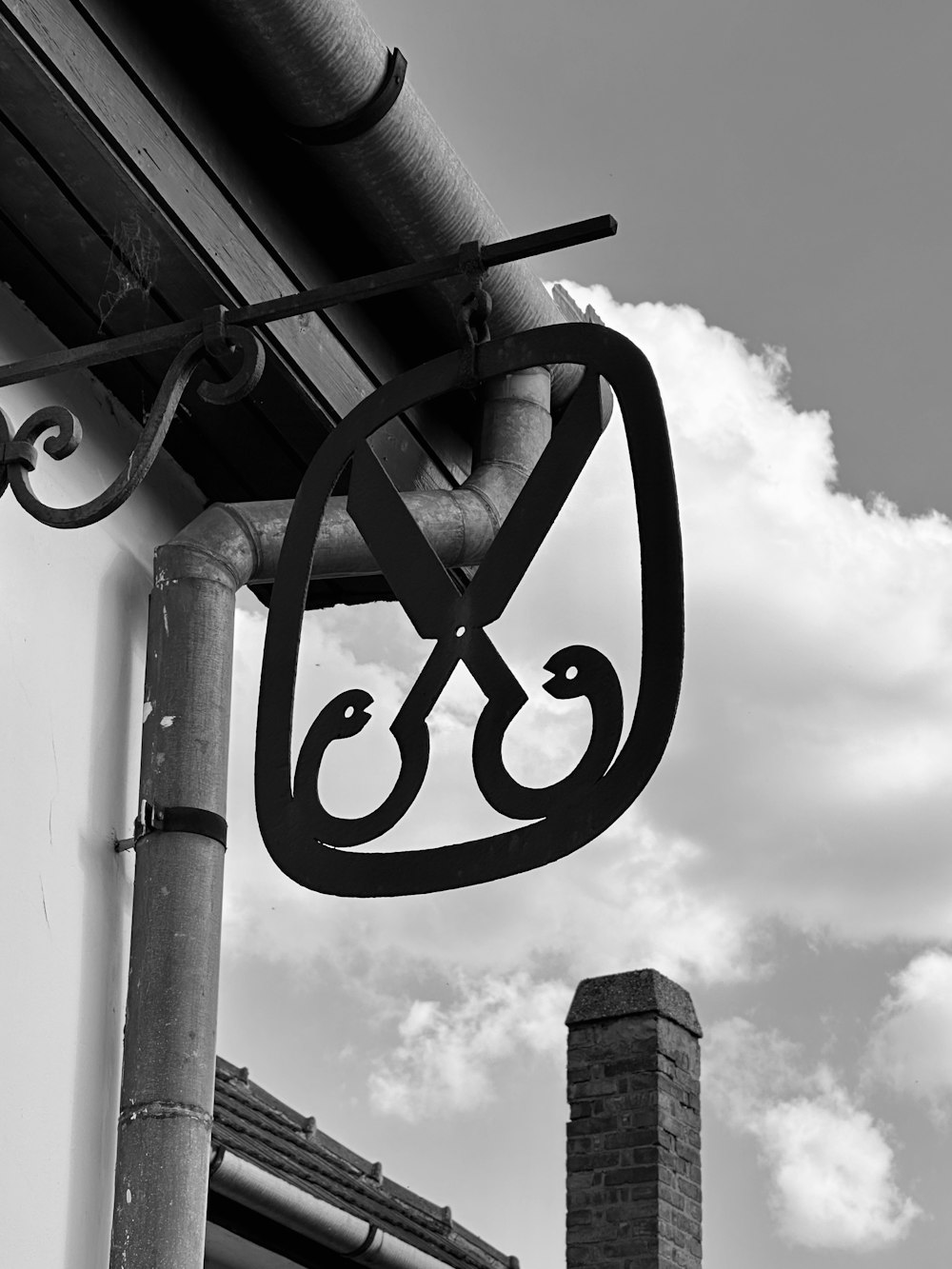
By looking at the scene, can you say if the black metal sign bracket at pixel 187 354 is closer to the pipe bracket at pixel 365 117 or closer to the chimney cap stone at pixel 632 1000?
the pipe bracket at pixel 365 117

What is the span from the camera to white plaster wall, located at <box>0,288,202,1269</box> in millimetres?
2795

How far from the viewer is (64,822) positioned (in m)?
2.99

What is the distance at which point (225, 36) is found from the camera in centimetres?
304

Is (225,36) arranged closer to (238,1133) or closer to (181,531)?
(181,531)

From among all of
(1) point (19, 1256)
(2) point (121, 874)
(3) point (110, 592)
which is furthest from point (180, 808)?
(1) point (19, 1256)

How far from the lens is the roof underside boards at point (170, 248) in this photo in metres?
2.84

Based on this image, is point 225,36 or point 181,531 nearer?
point 225,36

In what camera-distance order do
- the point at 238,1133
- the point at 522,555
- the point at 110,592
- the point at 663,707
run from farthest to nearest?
the point at 238,1133
the point at 110,592
the point at 522,555
the point at 663,707

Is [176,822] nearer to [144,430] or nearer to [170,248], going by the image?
[144,430]

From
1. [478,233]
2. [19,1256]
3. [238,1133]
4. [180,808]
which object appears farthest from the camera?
[238,1133]

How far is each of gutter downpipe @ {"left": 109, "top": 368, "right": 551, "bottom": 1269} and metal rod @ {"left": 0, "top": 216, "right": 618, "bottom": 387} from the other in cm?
72

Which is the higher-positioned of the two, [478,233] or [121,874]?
[478,233]

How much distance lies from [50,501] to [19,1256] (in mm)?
1173

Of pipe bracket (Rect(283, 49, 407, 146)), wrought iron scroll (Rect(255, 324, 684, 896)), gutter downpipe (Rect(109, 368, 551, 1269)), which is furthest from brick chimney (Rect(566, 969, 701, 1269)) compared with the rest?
wrought iron scroll (Rect(255, 324, 684, 896))
